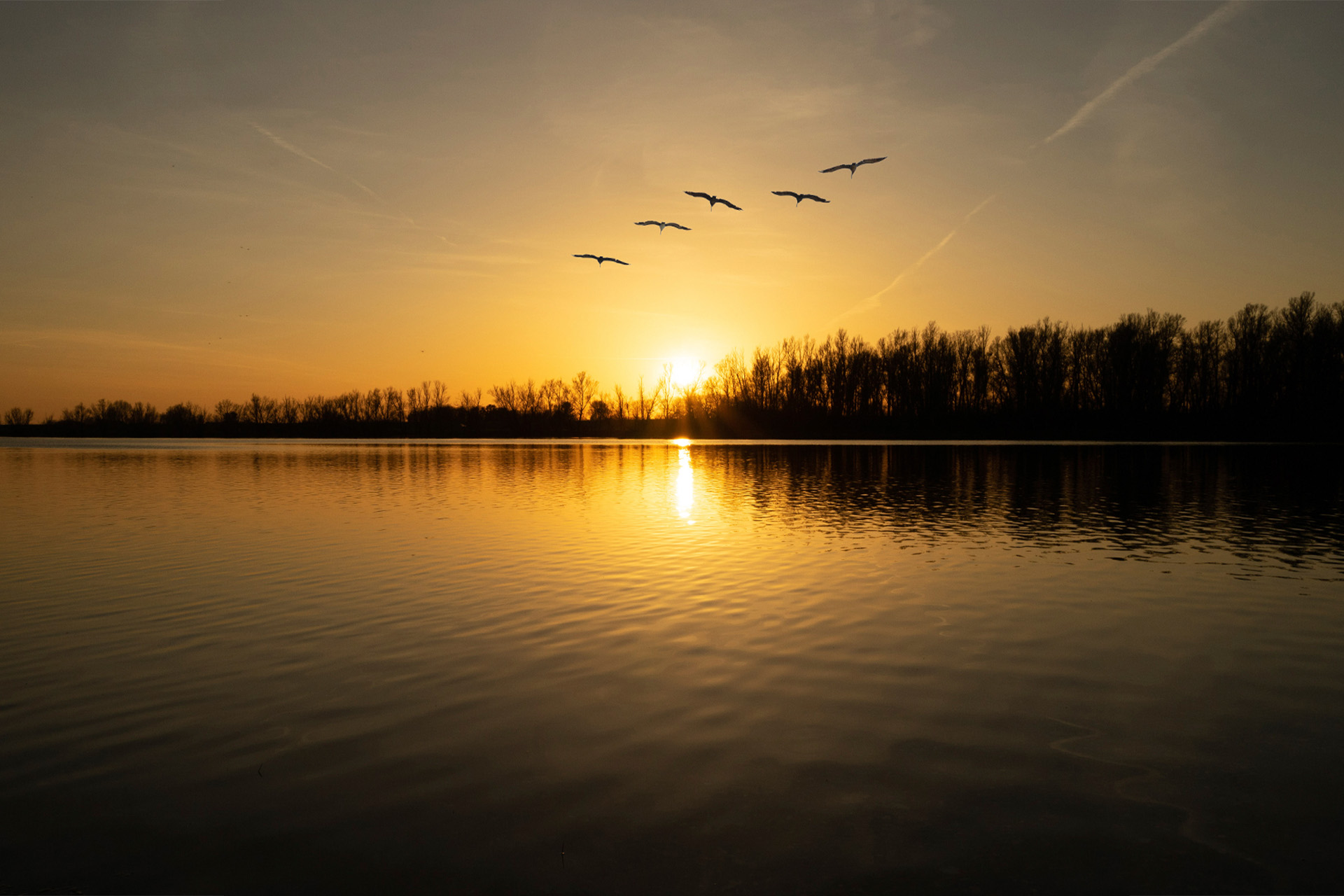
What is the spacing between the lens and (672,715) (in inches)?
332

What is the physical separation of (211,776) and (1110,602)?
45.7 feet

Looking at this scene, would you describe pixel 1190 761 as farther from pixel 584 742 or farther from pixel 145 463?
pixel 145 463

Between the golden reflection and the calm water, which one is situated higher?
the golden reflection

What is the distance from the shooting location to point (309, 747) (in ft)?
24.8

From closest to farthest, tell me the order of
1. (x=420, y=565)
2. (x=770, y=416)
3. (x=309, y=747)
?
(x=309, y=747) < (x=420, y=565) < (x=770, y=416)

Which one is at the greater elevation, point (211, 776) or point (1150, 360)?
point (1150, 360)

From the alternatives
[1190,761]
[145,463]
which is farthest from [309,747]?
[145,463]

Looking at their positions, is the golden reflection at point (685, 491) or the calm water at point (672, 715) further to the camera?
the golden reflection at point (685, 491)

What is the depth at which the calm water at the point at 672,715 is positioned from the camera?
18.6ft

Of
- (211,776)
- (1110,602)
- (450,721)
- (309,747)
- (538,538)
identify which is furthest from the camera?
(538,538)

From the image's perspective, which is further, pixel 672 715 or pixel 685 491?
pixel 685 491

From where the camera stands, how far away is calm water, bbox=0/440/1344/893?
5.66 metres

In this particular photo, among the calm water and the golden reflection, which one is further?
the golden reflection

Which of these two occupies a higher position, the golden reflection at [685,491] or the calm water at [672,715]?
the golden reflection at [685,491]
